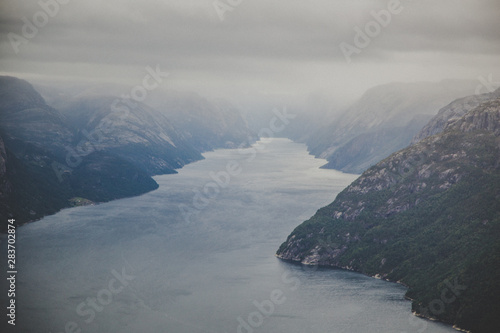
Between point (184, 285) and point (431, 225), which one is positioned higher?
point (431, 225)

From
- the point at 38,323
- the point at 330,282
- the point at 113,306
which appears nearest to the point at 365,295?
the point at 330,282

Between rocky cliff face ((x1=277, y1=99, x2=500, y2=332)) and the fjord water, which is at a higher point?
rocky cliff face ((x1=277, y1=99, x2=500, y2=332))

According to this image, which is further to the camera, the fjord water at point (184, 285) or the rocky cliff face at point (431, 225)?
the rocky cliff face at point (431, 225)

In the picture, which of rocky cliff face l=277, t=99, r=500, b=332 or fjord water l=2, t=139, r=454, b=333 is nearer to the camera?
fjord water l=2, t=139, r=454, b=333

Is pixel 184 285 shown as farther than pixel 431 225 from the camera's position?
No

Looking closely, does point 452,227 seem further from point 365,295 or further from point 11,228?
point 11,228
